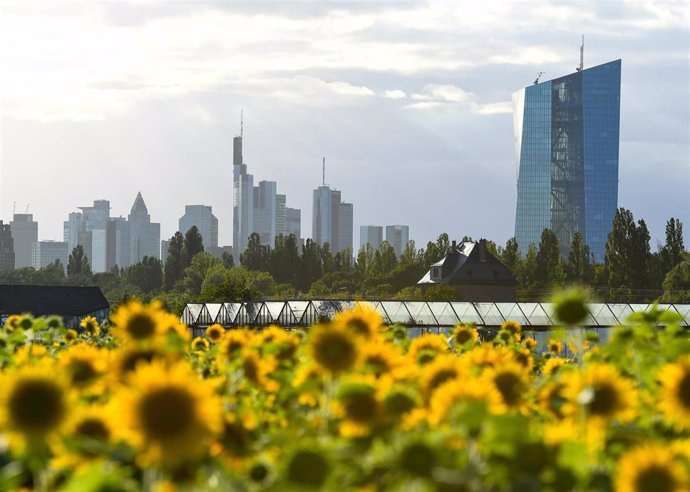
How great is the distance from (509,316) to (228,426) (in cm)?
3119

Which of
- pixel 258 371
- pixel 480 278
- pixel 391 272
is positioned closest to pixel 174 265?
pixel 391 272

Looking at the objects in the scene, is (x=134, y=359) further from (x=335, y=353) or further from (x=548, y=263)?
(x=548, y=263)

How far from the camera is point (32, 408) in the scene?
2.41 m

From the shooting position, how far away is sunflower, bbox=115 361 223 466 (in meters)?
2.25

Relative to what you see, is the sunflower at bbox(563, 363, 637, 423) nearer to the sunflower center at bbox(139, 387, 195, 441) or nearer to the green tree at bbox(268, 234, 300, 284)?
the sunflower center at bbox(139, 387, 195, 441)

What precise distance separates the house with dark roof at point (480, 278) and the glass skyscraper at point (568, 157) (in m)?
80.8

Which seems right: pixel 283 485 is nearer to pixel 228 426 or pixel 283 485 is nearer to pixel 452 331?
pixel 228 426

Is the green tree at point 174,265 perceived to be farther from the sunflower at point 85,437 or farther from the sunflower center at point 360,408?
the sunflower center at point 360,408

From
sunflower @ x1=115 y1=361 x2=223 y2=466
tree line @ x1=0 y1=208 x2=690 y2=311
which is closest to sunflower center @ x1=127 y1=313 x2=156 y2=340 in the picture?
sunflower @ x1=115 y1=361 x2=223 y2=466

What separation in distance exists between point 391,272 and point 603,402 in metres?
95.6

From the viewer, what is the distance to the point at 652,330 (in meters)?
4.61

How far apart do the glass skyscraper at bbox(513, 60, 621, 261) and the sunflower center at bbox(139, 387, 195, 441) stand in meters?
156

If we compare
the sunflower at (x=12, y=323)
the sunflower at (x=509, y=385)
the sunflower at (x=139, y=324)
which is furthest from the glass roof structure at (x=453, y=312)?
the sunflower at (x=509, y=385)

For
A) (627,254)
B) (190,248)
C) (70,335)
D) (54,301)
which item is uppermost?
(70,335)
